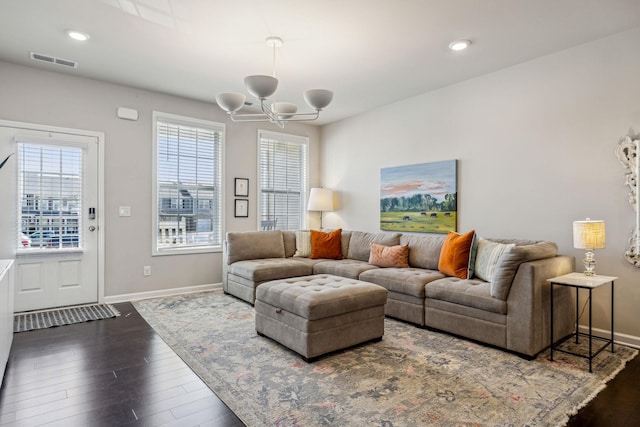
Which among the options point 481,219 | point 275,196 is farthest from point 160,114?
point 481,219

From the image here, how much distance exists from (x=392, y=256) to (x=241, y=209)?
241 centimetres

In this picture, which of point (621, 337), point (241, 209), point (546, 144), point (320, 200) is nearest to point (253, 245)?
point (241, 209)

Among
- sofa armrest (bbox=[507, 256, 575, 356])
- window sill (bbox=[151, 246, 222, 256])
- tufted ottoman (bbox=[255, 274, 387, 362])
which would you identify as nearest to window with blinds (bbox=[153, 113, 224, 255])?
window sill (bbox=[151, 246, 222, 256])

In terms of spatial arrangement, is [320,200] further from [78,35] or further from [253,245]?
[78,35]

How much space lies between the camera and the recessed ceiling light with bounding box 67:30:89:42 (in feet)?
10.1

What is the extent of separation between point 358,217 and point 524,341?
10.4 feet

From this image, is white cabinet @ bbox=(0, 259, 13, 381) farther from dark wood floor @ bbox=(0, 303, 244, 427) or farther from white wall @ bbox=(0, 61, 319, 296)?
white wall @ bbox=(0, 61, 319, 296)

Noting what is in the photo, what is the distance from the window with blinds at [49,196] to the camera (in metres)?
3.84

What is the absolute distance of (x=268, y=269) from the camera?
4.24 m

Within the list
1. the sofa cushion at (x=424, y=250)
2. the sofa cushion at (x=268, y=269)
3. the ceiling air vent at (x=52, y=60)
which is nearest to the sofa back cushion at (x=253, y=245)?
the sofa cushion at (x=268, y=269)

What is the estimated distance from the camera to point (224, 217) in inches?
205

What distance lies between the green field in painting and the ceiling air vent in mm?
4041

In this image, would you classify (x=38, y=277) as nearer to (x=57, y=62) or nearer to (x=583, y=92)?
(x=57, y=62)

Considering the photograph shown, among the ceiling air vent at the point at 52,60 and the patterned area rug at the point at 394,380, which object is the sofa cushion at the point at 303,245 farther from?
the ceiling air vent at the point at 52,60
